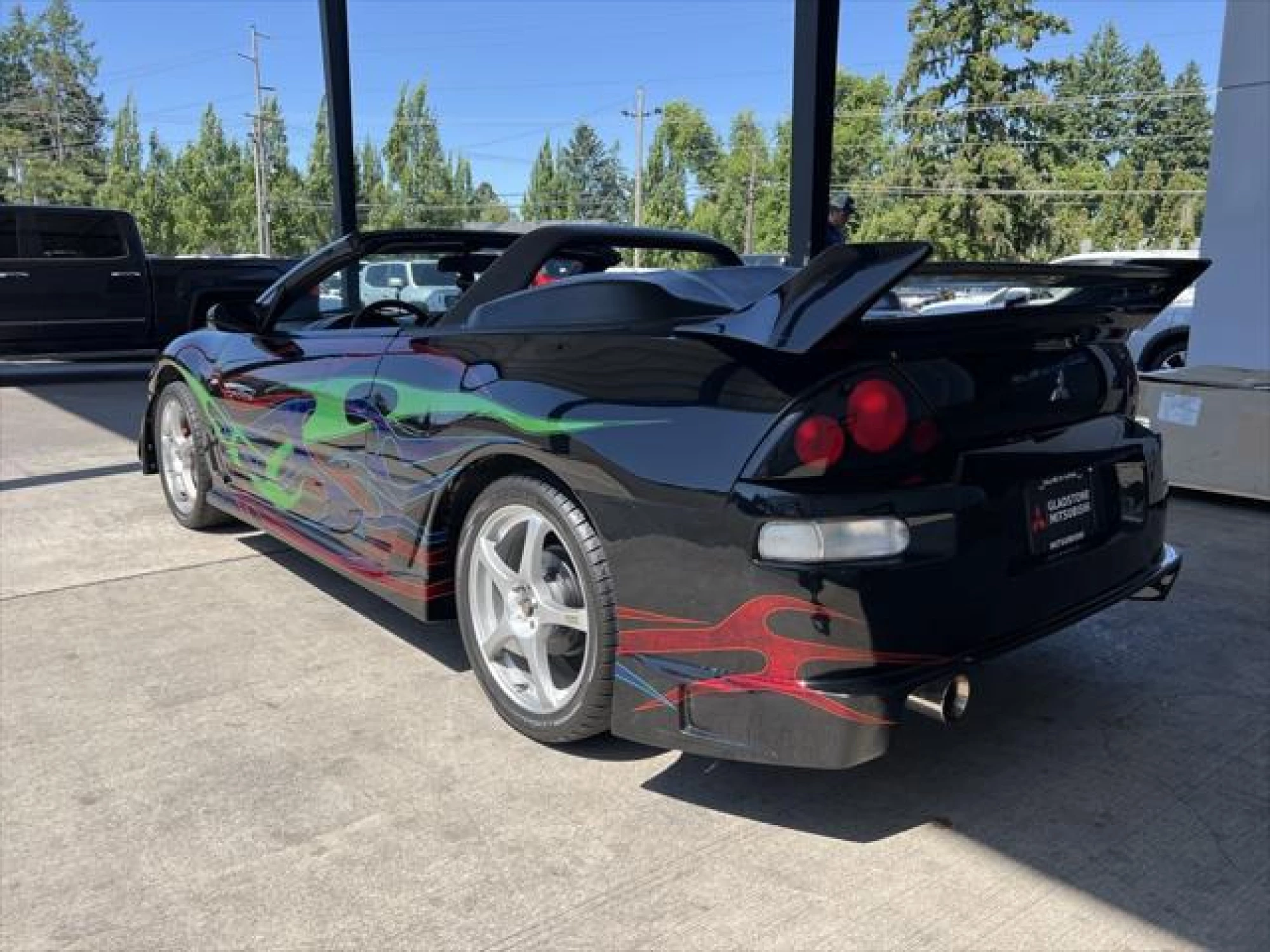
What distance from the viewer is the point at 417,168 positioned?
67.0 meters

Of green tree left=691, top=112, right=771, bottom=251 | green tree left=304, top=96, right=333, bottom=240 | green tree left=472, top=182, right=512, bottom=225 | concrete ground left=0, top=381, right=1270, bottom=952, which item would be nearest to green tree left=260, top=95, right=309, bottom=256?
green tree left=304, top=96, right=333, bottom=240

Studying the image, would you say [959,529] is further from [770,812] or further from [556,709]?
[556,709]

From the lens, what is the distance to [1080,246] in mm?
53406

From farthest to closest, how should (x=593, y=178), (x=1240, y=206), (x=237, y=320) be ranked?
(x=593, y=178), (x=1240, y=206), (x=237, y=320)

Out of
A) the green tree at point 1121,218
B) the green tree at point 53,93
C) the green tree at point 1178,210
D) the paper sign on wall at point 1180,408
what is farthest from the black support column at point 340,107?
the green tree at point 53,93

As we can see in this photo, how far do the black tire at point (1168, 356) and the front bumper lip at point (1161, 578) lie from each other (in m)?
8.49

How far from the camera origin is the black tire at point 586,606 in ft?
8.29

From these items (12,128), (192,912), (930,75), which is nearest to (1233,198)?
(192,912)

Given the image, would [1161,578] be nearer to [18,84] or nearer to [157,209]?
[157,209]

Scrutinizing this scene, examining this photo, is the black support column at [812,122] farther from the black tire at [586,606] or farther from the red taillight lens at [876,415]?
the red taillight lens at [876,415]

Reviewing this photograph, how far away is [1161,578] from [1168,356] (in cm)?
904

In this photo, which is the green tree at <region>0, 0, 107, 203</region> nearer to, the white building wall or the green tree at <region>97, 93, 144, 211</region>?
the green tree at <region>97, 93, 144, 211</region>

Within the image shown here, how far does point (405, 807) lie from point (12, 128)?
289 ft

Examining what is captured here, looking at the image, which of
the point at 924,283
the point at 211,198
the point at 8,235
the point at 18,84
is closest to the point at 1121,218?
the point at 211,198
